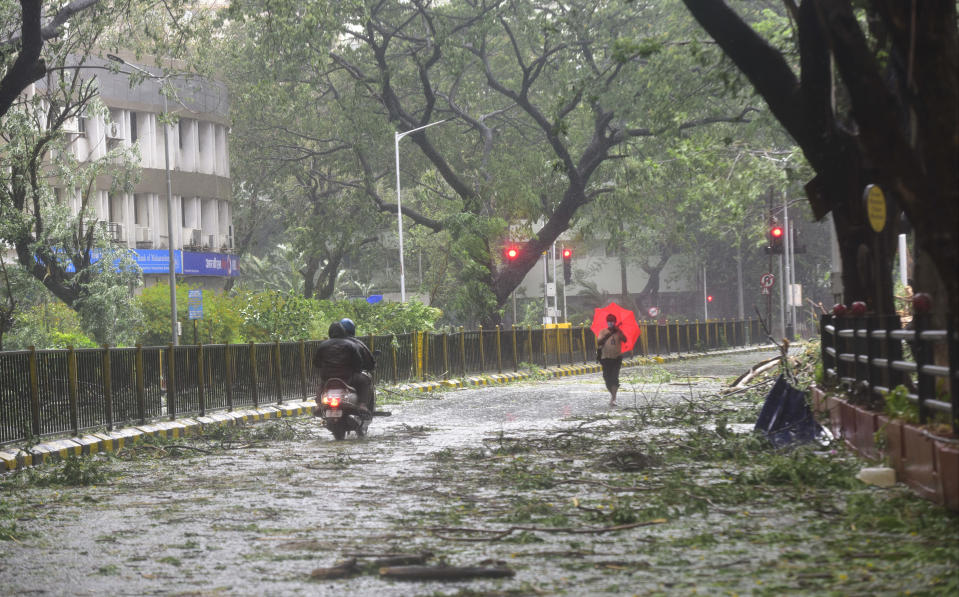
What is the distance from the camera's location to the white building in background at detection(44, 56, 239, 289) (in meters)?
49.9

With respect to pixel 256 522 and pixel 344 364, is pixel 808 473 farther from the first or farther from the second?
pixel 344 364

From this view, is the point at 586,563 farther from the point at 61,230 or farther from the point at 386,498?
the point at 61,230

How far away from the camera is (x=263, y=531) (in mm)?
8578

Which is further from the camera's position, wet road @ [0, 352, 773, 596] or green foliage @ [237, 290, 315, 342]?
green foliage @ [237, 290, 315, 342]

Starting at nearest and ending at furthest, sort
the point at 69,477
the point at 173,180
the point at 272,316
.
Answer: the point at 69,477 → the point at 272,316 → the point at 173,180

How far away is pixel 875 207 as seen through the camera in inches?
463

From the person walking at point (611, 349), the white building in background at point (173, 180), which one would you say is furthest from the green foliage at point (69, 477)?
the white building in background at point (173, 180)

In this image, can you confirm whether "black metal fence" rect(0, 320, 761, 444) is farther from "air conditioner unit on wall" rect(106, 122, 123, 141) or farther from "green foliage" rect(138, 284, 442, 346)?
"air conditioner unit on wall" rect(106, 122, 123, 141)

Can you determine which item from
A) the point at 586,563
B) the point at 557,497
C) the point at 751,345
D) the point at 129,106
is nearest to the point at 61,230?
the point at 129,106

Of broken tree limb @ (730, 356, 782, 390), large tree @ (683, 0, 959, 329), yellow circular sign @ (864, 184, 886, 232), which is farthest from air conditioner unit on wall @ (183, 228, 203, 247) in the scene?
yellow circular sign @ (864, 184, 886, 232)

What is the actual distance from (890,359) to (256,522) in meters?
5.47

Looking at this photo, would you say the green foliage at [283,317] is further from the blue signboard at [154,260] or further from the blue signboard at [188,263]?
the blue signboard at [154,260]

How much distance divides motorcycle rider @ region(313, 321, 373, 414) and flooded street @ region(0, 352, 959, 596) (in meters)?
1.46

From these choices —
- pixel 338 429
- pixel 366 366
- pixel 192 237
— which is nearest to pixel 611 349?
pixel 366 366
